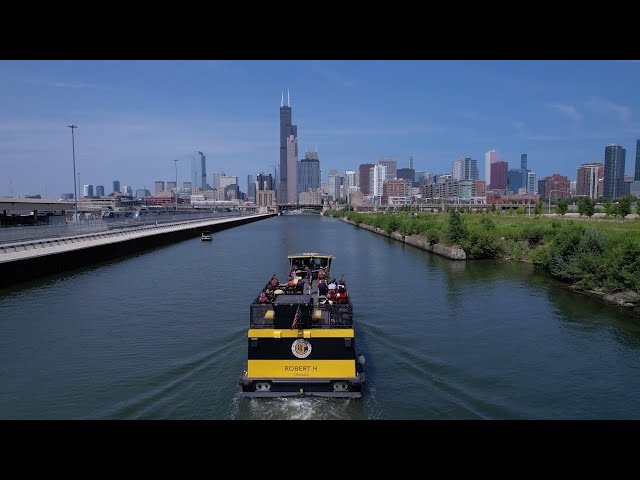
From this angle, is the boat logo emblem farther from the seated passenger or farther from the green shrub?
the green shrub

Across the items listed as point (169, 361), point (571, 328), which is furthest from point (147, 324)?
point (571, 328)

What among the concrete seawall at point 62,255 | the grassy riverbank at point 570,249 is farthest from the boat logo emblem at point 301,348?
the concrete seawall at point 62,255

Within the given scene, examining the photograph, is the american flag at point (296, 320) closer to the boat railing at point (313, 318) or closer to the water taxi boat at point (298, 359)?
the water taxi boat at point (298, 359)

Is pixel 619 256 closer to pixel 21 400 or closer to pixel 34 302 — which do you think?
pixel 21 400

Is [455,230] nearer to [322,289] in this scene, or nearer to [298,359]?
[322,289]

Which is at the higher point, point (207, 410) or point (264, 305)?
point (264, 305)

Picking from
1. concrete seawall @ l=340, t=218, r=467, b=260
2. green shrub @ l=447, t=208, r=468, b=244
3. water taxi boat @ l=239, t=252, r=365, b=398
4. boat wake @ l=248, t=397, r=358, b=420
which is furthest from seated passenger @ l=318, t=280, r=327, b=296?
green shrub @ l=447, t=208, r=468, b=244
